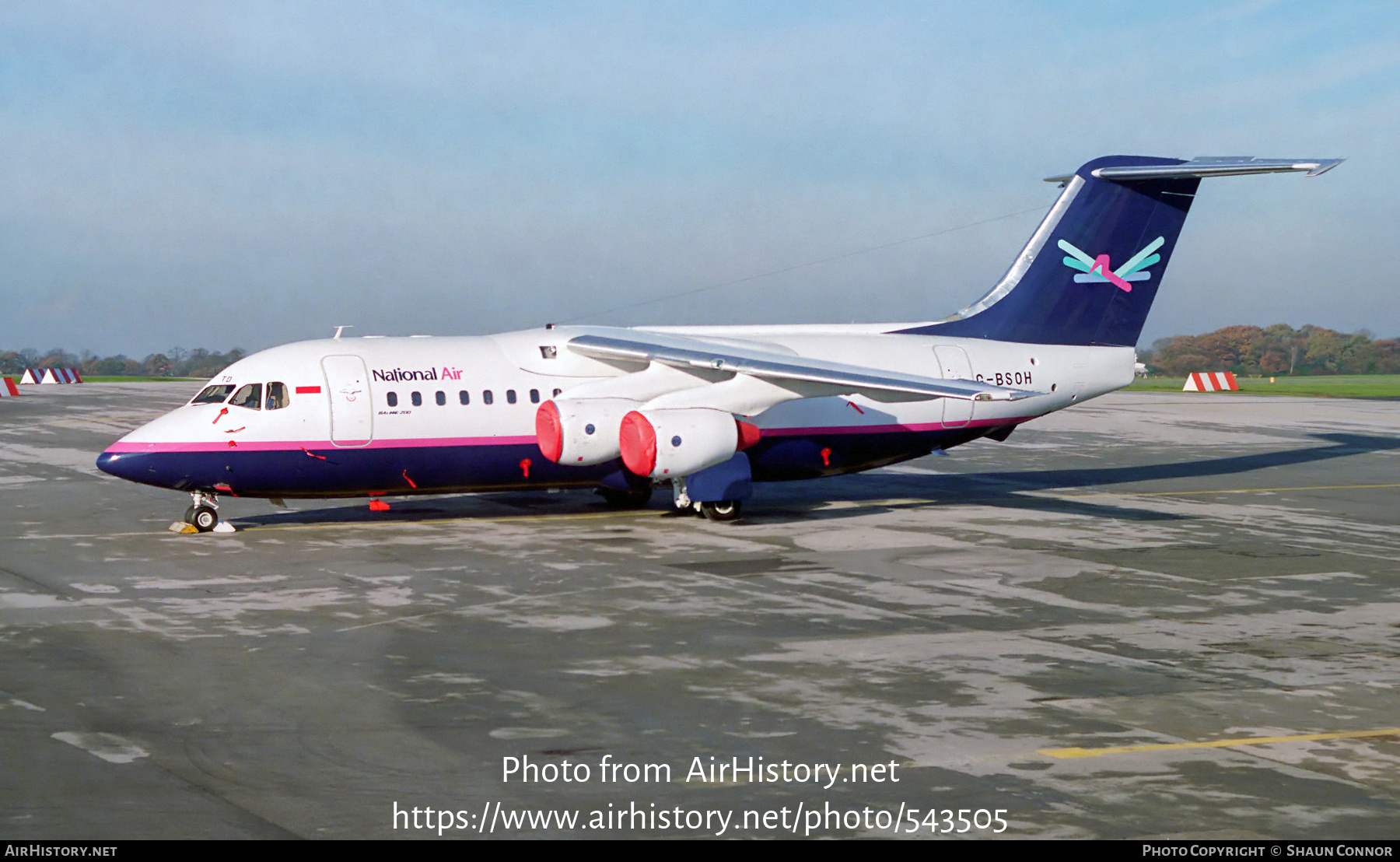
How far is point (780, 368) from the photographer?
858 inches

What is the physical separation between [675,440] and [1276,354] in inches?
3481

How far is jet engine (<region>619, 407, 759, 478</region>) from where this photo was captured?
21.7 m

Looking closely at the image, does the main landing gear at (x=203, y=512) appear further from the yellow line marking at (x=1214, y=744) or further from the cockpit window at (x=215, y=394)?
the yellow line marking at (x=1214, y=744)

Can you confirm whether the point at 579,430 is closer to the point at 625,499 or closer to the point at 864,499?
the point at 625,499

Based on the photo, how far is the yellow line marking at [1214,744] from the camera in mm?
10258

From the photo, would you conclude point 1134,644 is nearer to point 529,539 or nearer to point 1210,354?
point 529,539

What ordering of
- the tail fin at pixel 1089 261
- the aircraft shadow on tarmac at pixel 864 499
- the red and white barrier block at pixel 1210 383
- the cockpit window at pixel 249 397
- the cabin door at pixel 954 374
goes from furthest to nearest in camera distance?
the red and white barrier block at pixel 1210 383, the tail fin at pixel 1089 261, the cabin door at pixel 954 374, the aircraft shadow on tarmac at pixel 864 499, the cockpit window at pixel 249 397

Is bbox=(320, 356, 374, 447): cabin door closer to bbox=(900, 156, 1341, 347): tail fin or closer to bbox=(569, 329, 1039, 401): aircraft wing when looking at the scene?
bbox=(569, 329, 1039, 401): aircraft wing

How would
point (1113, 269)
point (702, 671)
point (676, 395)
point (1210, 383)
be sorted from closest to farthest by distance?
point (702, 671) → point (676, 395) → point (1113, 269) → point (1210, 383)

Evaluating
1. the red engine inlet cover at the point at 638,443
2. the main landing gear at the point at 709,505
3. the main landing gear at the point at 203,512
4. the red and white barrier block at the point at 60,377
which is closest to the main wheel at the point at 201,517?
the main landing gear at the point at 203,512

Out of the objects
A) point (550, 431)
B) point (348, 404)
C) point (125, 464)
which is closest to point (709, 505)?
point (550, 431)

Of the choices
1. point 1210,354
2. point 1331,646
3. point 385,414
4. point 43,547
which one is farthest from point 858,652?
point 1210,354

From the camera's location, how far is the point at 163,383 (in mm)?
90750

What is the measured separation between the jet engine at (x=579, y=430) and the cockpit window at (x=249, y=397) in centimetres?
448
